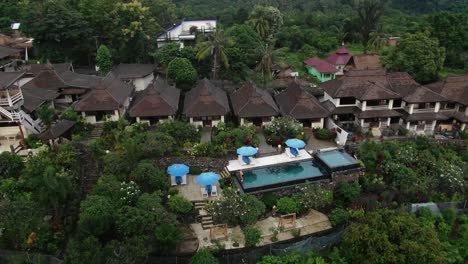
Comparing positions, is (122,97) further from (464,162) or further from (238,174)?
(464,162)

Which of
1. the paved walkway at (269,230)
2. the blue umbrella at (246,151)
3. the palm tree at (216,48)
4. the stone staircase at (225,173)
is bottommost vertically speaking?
the paved walkway at (269,230)

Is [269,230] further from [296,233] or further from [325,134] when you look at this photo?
[325,134]

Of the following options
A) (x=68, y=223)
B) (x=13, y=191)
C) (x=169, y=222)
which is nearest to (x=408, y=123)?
(x=169, y=222)

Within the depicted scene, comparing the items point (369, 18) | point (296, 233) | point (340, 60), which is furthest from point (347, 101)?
point (369, 18)

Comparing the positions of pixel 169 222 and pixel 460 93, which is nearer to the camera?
pixel 169 222

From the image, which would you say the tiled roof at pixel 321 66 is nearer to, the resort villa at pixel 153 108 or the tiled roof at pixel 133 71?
the tiled roof at pixel 133 71

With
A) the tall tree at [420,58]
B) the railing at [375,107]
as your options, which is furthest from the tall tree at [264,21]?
the railing at [375,107]

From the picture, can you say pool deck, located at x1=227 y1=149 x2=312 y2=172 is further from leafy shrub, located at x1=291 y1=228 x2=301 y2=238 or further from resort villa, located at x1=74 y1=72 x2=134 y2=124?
resort villa, located at x1=74 y1=72 x2=134 y2=124
